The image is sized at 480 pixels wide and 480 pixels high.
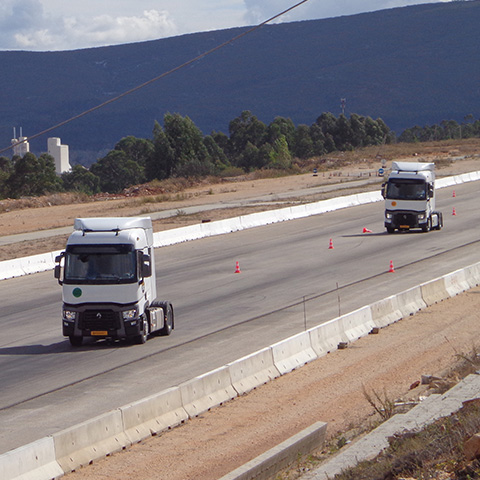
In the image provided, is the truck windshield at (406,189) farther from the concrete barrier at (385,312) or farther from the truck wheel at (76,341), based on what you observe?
the truck wheel at (76,341)

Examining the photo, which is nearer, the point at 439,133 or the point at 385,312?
the point at 385,312

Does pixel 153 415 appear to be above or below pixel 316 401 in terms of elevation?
above

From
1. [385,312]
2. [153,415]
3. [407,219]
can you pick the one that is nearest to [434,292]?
[385,312]

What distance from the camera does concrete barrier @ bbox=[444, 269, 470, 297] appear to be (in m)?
23.2

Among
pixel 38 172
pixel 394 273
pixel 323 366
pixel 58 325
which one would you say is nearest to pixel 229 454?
pixel 323 366

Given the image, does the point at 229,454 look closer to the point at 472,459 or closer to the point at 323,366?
the point at 472,459

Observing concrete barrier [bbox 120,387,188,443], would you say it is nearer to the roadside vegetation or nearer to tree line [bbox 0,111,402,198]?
the roadside vegetation

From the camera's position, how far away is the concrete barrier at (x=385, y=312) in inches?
754

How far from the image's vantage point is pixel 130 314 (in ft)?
54.5

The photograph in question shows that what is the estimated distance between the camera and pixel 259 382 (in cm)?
1430

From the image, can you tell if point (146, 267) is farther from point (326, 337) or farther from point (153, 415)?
point (153, 415)

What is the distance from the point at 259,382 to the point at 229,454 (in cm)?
376

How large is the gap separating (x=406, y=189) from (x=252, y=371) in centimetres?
2432

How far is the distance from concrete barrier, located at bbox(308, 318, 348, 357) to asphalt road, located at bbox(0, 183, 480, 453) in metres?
1.28
